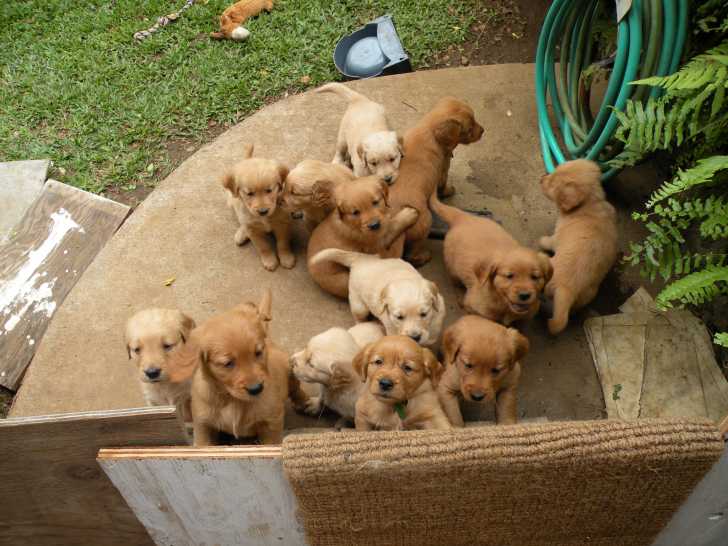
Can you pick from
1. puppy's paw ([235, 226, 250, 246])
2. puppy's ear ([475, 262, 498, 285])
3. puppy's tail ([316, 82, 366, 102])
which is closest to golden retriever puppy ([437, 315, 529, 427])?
puppy's ear ([475, 262, 498, 285])

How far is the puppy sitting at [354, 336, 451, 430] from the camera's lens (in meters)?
3.26

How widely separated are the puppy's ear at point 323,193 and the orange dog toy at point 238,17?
3907 millimetres

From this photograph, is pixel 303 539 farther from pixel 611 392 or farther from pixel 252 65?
pixel 252 65

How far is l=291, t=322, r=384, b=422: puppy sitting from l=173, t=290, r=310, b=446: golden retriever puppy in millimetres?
160

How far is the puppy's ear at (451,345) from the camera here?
3.57m

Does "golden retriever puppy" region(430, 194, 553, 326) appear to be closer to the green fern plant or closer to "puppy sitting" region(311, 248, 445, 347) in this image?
"puppy sitting" region(311, 248, 445, 347)

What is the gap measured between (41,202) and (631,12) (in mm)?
4953

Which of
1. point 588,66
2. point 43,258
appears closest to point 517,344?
point 588,66

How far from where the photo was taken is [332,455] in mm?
2582

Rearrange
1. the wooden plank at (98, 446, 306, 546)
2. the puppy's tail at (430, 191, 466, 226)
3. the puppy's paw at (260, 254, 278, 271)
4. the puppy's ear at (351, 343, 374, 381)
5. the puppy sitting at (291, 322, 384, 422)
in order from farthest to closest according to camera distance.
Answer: the puppy's paw at (260, 254, 278, 271)
the puppy's tail at (430, 191, 466, 226)
the puppy sitting at (291, 322, 384, 422)
the puppy's ear at (351, 343, 374, 381)
the wooden plank at (98, 446, 306, 546)

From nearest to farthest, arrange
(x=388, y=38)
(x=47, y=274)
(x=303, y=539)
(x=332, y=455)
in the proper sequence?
(x=332, y=455) → (x=303, y=539) → (x=47, y=274) → (x=388, y=38)

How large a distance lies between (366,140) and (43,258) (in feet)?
9.35

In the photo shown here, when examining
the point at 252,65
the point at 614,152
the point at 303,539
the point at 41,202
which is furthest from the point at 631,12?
the point at 41,202

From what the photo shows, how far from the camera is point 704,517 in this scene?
301 cm
